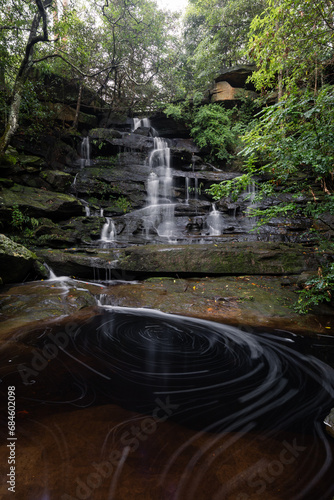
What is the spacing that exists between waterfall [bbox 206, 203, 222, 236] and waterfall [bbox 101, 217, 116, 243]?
4570 millimetres

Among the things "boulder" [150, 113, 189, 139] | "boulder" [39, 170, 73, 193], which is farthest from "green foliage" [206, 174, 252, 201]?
"boulder" [150, 113, 189, 139]

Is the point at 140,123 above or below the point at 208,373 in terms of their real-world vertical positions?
above

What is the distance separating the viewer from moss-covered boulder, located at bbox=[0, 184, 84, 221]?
8078 millimetres

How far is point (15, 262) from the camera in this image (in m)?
5.05

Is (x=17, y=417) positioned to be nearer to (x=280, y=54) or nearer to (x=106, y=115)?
(x=280, y=54)

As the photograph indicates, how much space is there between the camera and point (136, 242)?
30.0 ft

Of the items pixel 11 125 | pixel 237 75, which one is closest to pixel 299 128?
pixel 11 125

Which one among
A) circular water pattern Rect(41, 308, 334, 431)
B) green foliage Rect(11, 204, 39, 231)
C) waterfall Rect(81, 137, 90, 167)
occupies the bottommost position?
circular water pattern Rect(41, 308, 334, 431)

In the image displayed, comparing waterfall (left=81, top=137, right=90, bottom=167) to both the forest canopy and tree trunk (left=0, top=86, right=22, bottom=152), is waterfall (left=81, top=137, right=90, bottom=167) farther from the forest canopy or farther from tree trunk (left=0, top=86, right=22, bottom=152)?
tree trunk (left=0, top=86, right=22, bottom=152)

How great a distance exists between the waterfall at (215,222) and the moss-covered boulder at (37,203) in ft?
20.1

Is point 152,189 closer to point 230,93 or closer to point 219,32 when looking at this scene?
point 230,93

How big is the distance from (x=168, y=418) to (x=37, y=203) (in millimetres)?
9120

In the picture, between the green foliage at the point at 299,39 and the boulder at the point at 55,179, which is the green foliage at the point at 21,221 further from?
the green foliage at the point at 299,39

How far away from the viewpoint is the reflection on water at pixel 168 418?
126cm
